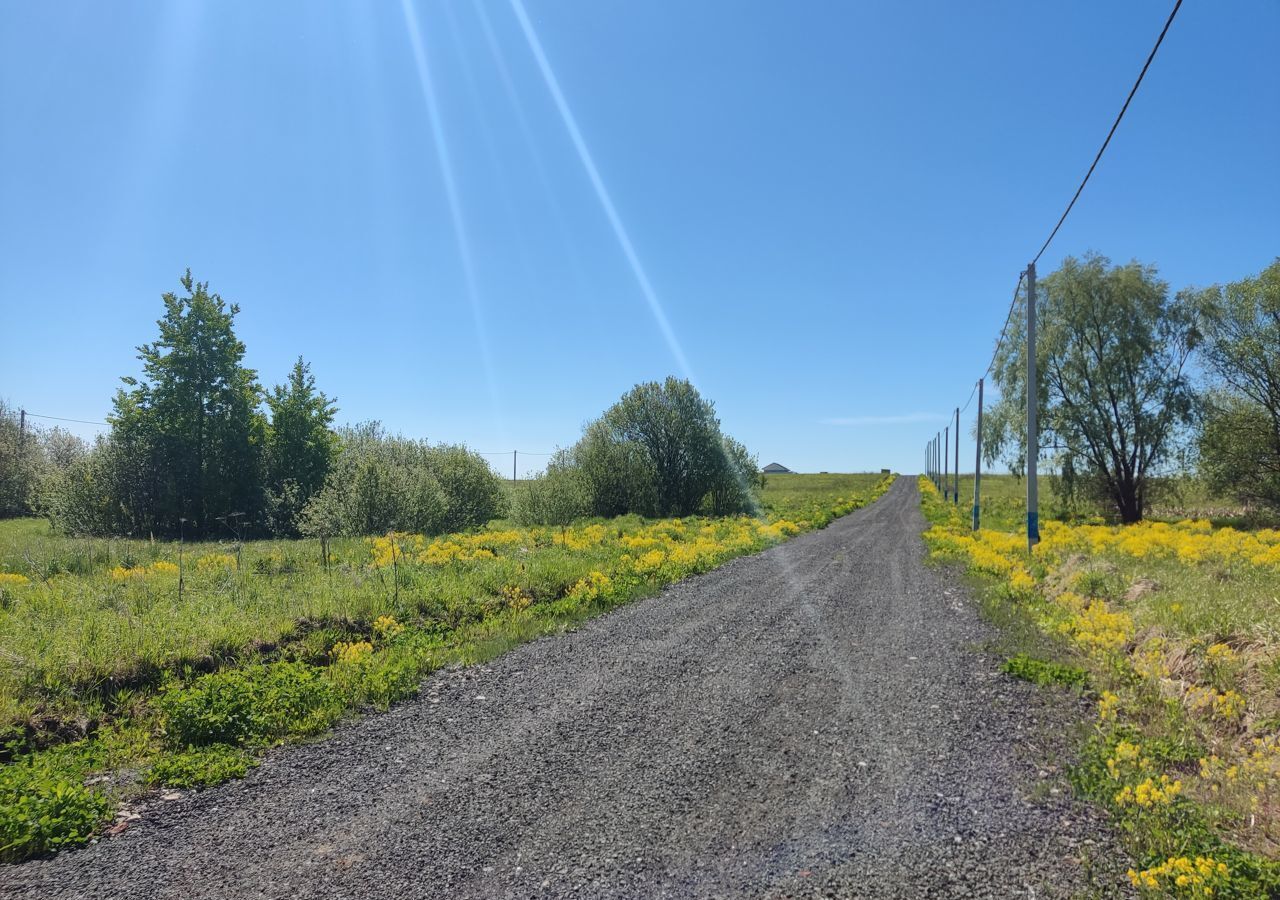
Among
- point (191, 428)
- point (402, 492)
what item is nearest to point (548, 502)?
point (402, 492)

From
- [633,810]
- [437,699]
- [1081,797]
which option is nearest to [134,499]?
[437,699]

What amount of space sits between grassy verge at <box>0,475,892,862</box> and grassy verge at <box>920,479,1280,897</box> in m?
6.54

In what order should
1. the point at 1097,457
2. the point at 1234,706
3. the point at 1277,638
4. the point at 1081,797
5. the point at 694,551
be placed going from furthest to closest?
1. the point at 1097,457
2. the point at 694,551
3. the point at 1277,638
4. the point at 1234,706
5. the point at 1081,797

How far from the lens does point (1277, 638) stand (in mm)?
6074

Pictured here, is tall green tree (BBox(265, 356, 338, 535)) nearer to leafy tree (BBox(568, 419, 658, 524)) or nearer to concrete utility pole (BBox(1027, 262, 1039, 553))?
leafy tree (BBox(568, 419, 658, 524))

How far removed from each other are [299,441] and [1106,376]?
4324 centimetres

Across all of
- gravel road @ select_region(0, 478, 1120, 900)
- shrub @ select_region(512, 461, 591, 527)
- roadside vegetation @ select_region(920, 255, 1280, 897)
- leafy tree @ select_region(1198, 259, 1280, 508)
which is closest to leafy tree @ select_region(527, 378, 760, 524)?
shrub @ select_region(512, 461, 591, 527)

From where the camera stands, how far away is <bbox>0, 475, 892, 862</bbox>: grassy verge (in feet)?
16.8

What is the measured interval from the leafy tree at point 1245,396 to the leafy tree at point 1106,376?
1058 millimetres

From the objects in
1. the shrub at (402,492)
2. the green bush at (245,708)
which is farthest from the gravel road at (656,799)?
the shrub at (402,492)

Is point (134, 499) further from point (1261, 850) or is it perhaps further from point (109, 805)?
point (1261, 850)

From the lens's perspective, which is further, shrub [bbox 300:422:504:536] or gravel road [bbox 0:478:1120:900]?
shrub [bbox 300:422:504:536]

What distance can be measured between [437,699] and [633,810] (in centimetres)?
343

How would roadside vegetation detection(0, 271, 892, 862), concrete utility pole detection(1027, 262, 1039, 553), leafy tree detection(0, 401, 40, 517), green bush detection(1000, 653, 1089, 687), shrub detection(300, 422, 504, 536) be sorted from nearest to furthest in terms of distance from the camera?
roadside vegetation detection(0, 271, 892, 862)
green bush detection(1000, 653, 1089, 687)
concrete utility pole detection(1027, 262, 1039, 553)
shrub detection(300, 422, 504, 536)
leafy tree detection(0, 401, 40, 517)
